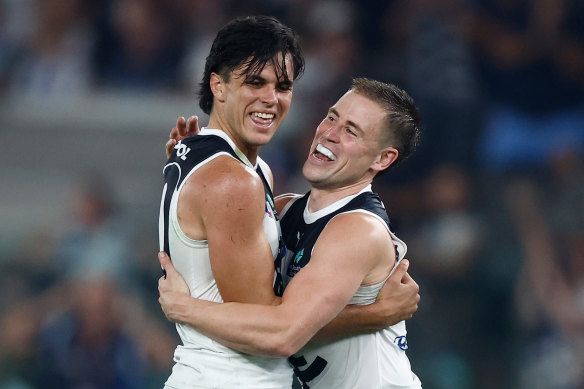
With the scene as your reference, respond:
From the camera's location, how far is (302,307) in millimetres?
3770

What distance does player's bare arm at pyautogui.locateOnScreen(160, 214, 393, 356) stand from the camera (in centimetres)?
373

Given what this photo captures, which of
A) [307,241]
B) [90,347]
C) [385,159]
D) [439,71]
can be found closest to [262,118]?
[307,241]

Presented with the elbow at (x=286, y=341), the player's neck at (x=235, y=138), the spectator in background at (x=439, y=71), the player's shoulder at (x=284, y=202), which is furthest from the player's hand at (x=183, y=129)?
the spectator in background at (x=439, y=71)

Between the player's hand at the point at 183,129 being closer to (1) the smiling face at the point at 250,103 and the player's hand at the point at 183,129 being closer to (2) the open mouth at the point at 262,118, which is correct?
(1) the smiling face at the point at 250,103

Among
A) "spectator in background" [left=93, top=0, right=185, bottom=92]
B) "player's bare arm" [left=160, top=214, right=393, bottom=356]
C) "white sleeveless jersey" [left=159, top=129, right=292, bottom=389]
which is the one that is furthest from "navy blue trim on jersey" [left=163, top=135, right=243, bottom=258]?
"spectator in background" [left=93, top=0, right=185, bottom=92]

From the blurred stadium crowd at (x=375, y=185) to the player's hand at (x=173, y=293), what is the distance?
393 centimetres

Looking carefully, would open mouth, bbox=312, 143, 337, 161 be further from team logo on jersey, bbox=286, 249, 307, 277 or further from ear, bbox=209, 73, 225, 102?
ear, bbox=209, 73, 225, 102

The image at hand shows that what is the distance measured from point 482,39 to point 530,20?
1.81 ft

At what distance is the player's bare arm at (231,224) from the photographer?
364 centimetres

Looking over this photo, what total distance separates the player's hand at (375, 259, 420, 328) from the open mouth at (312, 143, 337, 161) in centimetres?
63

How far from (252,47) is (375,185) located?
478 centimetres

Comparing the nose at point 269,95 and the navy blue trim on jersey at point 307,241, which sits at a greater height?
the nose at point 269,95

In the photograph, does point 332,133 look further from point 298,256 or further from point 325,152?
point 298,256

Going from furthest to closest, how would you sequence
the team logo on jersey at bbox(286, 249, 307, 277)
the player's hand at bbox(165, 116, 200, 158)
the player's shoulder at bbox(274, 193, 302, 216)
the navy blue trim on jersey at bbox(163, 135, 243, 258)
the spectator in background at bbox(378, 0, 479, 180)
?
the spectator in background at bbox(378, 0, 479, 180) → the player's hand at bbox(165, 116, 200, 158) → the player's shoulder at bbox(274, 193, 302, 216) → the team logo on jersey at bbox(286, 249, 307, 277) → the navy blue trim on jersey at bbox(163, 135, 243, 258)
